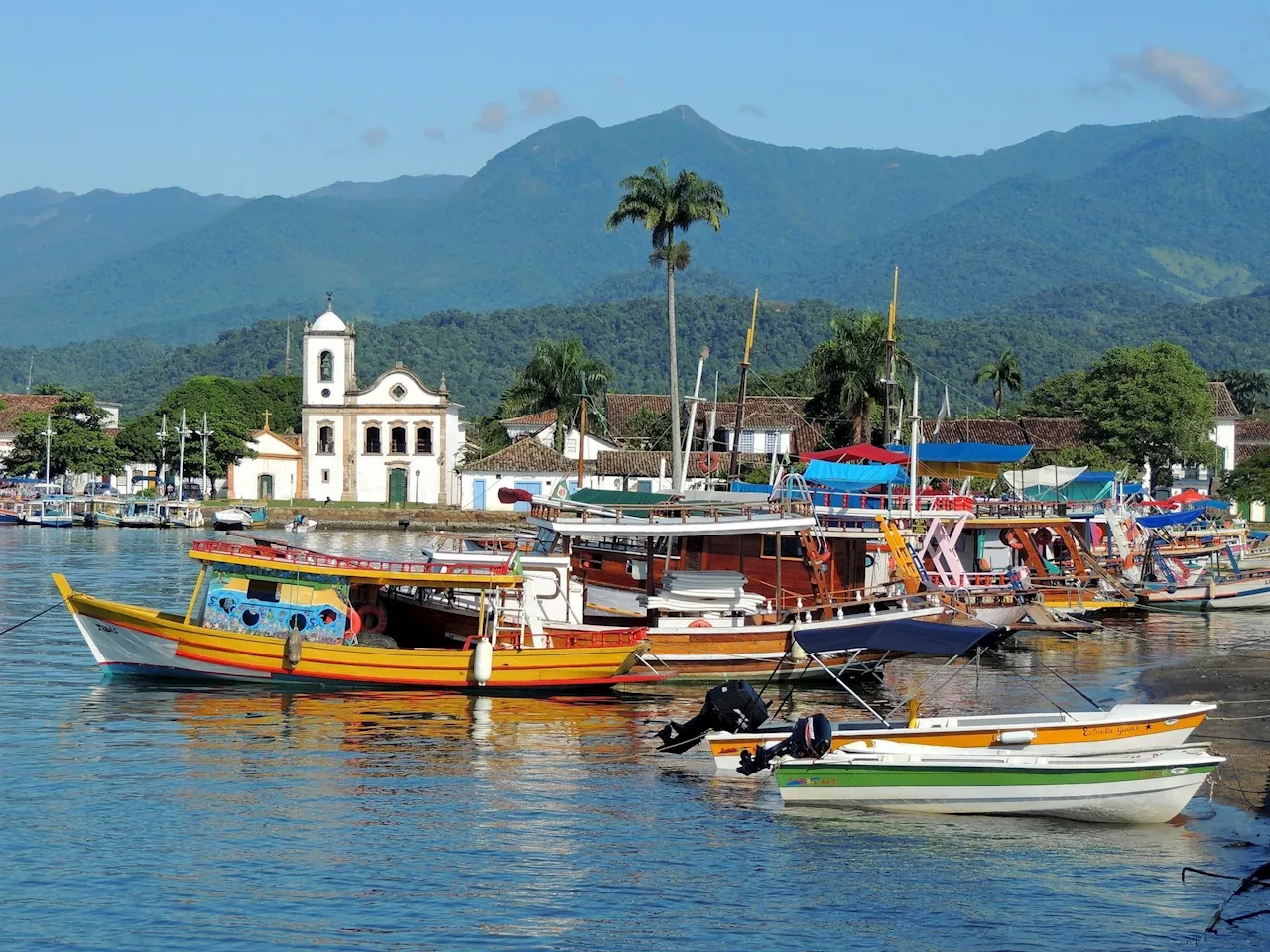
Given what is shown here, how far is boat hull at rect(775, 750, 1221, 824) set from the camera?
1969cm

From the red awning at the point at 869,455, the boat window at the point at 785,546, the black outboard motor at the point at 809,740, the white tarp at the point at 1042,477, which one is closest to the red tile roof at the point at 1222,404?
the white tarp at the point at 1042,477

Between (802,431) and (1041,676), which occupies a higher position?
(802,431)

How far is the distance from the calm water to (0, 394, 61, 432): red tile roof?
101 meters

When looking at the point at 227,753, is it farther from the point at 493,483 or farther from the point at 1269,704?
the point at 493,483

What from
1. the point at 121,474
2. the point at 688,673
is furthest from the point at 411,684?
the point at 121,474

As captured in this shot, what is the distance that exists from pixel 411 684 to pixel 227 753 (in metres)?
5.47

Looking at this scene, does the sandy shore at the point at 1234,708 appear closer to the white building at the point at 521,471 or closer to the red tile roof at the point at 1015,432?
the white building at the point at 521,471

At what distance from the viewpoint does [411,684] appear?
28984 millimetres

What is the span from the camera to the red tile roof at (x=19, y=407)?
4811 inches

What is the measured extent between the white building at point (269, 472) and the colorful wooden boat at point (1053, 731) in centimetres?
8800

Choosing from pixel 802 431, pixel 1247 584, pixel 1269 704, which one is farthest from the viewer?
pixel 802 431

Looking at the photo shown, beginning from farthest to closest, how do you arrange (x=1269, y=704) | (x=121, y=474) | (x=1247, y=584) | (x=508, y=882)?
(x=121, y=474) → (x=1247, y=584) → (x=1269, y=704) → (x=508, y=882)

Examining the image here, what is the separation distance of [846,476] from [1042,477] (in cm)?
2113

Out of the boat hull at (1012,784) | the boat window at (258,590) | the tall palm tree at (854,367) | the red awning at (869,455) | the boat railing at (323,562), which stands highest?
the tall palm tree at (854,367)
